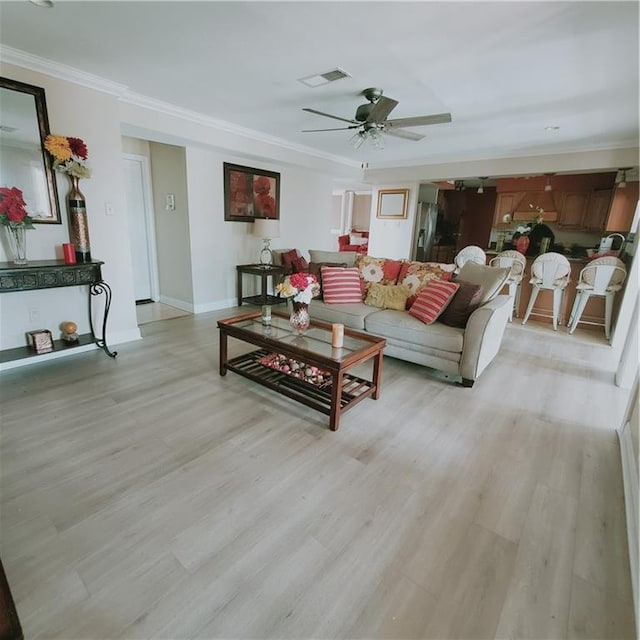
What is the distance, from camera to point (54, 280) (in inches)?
110

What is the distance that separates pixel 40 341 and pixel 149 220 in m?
2.78

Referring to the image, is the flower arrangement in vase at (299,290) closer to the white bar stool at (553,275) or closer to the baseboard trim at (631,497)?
the baseboard trim at (631,497)

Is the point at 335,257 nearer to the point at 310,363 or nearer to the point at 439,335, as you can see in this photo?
the point at 439,335

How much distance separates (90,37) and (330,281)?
2688 millimetres

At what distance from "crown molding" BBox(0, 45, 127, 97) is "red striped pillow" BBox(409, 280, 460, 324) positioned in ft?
11.2

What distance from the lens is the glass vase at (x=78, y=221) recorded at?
300cm

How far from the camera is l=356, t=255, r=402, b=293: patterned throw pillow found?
154 inches

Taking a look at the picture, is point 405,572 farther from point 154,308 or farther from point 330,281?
point 154,308

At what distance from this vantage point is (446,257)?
8.93 m

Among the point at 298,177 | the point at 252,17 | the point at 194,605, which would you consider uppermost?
the point at 252,17

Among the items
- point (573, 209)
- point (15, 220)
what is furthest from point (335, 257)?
point (573, 209)

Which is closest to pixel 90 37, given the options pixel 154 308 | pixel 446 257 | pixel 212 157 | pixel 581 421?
pixel 212 157

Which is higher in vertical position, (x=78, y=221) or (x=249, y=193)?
(x=249, y=193)

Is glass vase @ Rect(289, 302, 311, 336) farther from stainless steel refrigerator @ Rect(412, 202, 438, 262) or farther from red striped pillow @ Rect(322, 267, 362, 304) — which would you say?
stainless steel refrigerator @ Rect(412, 202, 438, 262)
